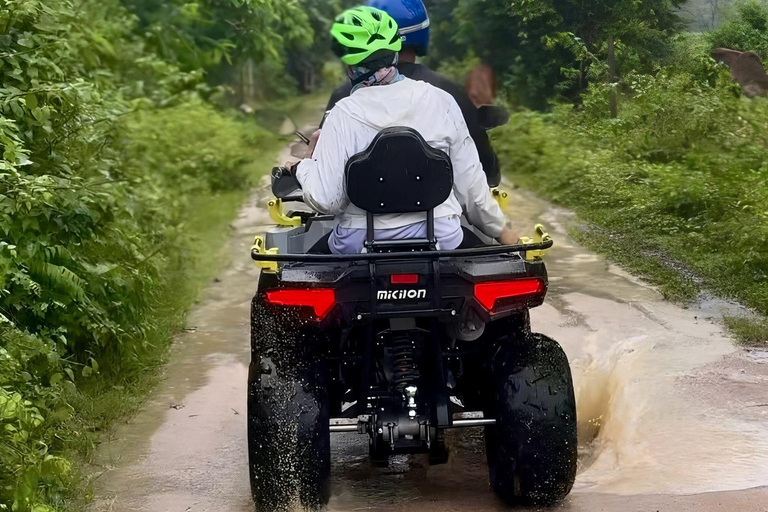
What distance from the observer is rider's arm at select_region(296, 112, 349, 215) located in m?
4.40

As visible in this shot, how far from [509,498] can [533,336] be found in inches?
26.1

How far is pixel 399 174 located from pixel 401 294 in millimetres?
444

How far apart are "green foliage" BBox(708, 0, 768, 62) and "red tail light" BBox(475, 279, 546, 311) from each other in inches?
145

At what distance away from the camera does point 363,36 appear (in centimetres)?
447

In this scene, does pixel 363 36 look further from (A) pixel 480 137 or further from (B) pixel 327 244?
(A) pixel 480 137

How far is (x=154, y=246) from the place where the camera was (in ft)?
30.7

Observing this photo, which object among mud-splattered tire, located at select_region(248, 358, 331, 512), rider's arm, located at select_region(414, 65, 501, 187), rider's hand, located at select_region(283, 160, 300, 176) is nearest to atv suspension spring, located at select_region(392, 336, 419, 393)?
mud-splattered tire, located at select_region(248, 358, 331, 512)

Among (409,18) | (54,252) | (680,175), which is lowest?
(680,175)

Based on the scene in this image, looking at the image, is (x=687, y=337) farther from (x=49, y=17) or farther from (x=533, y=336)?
(x=49, y=17)

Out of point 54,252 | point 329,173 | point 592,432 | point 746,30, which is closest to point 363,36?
point 329,173

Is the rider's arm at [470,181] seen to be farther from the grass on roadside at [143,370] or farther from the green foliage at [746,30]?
the green foliage at [746,30]

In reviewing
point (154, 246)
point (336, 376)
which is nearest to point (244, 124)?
point (154, 246)

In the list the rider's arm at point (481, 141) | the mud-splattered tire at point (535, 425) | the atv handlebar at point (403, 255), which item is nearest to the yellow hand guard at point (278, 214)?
the atv handlebar at point (403, 255)

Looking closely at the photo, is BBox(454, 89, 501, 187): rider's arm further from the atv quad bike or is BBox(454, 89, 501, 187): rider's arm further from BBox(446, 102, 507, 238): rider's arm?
the atv quad bike
